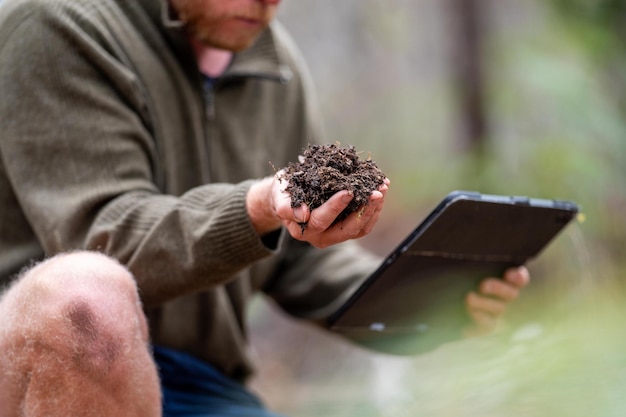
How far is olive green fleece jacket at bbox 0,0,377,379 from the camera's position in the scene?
5.94ft

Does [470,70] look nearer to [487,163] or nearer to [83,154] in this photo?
[487,163]

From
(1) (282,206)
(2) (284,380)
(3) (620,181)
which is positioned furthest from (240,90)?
(2) (284,380)

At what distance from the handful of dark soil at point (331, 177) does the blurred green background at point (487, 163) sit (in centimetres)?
36

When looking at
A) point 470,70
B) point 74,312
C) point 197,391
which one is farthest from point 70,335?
point 470,70

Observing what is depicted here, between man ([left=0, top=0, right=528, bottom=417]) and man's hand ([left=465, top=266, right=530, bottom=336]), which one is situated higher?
man ([left=0, top=0, right=528, bottom=417])

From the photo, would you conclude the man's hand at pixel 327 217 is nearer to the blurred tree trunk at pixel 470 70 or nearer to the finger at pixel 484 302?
the finger at pixel 484 302

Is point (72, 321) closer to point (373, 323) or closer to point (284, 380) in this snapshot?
point (373, 323)

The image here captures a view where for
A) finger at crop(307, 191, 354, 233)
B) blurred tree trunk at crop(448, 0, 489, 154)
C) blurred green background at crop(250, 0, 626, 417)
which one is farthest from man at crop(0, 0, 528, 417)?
blurred tree trunk at crop(448, 0, 489, 154)

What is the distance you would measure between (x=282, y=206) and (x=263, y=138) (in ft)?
3.52

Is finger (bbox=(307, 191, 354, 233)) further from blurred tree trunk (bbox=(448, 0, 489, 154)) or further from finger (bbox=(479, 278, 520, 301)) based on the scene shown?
blurred tree trunk (bbox=(448, 0, 489, 154))

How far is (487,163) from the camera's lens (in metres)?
4.96

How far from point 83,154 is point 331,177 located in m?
0.81

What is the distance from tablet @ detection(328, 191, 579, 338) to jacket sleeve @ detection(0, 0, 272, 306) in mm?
401

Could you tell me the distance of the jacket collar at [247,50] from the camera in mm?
2227
